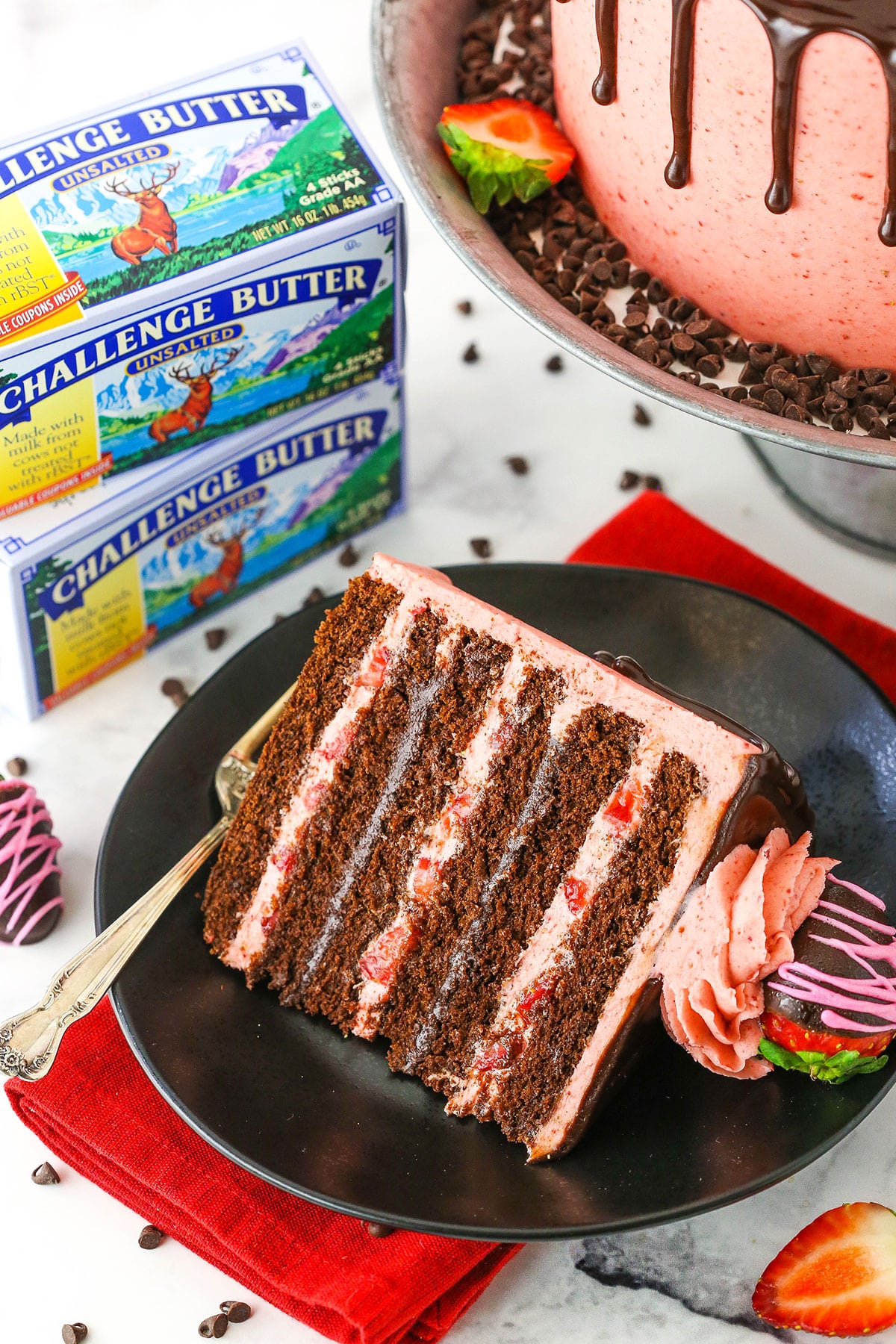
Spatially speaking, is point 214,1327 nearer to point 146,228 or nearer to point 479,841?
point 479,841

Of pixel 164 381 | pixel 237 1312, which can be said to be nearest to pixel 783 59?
pixel 164 381

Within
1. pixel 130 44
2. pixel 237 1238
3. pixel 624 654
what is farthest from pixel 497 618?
pixel 130 44

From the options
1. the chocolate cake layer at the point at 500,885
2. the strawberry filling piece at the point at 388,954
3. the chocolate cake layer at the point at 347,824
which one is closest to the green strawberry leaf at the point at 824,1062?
the chocolate cake layer at the point at 500,885

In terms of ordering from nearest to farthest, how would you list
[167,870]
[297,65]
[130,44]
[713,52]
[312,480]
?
[713,52], [167,870], [297,65], [312,480], [130,44]

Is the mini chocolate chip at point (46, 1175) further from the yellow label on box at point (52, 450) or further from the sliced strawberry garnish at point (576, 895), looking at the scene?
the yellow label on box at point (52, 450)

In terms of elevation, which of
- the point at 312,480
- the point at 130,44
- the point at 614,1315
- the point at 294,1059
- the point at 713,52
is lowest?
the point at 614,1315

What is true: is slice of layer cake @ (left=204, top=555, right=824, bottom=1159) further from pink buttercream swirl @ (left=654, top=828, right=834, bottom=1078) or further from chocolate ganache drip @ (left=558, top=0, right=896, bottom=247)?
chocolate ganache drip @ (left=558, top=0, right=896, bottom=247)

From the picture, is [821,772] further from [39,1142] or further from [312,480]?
[39,1142]
